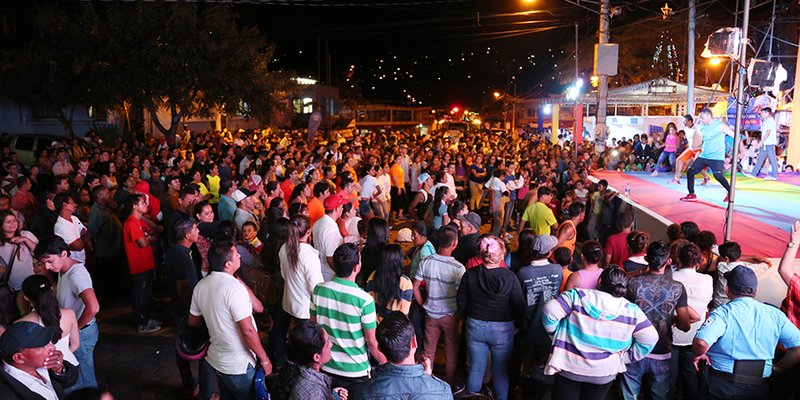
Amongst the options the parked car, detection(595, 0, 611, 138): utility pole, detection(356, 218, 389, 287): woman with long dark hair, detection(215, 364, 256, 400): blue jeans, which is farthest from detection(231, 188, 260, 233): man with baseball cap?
the parked car

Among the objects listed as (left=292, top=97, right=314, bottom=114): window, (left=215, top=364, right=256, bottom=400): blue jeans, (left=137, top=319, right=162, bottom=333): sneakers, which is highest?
(left=292, top=97, right=314, bottom=114): window

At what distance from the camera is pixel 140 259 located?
19.7 feet

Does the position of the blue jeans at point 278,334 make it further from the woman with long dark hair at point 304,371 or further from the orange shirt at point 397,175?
the orange shirt at point 397,175

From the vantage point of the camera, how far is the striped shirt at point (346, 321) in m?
3.66

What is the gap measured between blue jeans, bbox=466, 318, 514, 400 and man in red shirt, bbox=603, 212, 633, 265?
1.92 metres

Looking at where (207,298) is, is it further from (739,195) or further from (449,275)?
(739,195)

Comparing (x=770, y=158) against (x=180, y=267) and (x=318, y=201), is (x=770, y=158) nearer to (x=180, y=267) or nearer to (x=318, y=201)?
(x=318, y=201)

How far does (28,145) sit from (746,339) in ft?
61.6

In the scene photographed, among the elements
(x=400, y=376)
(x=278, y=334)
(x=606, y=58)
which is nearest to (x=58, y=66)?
(x=606, y=58)

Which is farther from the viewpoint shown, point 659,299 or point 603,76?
point 603,76

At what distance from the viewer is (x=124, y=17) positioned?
55.6ft

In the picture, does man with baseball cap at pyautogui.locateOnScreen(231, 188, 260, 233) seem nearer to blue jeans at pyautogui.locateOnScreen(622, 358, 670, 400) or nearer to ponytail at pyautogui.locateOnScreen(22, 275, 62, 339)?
ponytail at pyautogui.locateOnScreen(22, 275, 62, 339)

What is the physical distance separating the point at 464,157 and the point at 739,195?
5698 mm

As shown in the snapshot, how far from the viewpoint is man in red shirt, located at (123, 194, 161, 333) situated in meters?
5.94
